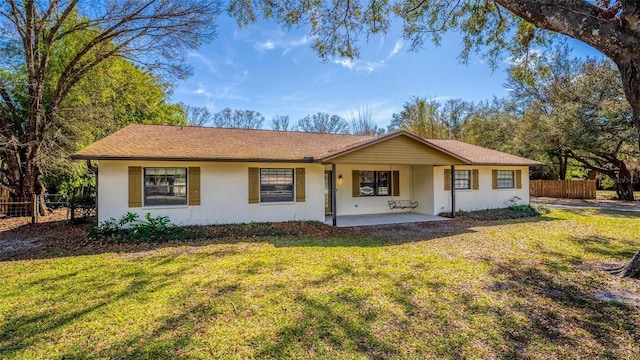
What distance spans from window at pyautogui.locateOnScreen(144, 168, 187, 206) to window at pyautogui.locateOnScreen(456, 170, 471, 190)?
11491mm

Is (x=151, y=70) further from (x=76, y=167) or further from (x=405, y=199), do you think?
(x=405, y=199)

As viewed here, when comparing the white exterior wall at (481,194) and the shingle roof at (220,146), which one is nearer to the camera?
the shingle roof at (220,146)

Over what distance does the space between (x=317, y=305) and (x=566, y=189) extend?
2547 centimetres

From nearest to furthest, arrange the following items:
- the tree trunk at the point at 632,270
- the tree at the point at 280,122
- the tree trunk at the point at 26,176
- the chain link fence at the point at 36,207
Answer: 1. the tree trunk at the point at 632,270
2. the chain link fence at the point at 36,207
3. the tree trunk at the point at 26,176
4. the tree at the point at 280,122

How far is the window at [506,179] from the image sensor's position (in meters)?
14.8

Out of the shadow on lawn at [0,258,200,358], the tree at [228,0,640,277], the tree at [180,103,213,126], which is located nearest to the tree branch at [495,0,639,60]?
the tree at [228,0,640,277]

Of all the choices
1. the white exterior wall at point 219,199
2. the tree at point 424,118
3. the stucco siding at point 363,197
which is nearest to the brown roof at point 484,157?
the stucco siding at point 363,197

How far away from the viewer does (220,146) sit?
10992mm

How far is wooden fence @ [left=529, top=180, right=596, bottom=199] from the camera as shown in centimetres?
2134

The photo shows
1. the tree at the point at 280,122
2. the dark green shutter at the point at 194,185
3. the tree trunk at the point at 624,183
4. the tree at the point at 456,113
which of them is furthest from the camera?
the tree at the point at 280,122

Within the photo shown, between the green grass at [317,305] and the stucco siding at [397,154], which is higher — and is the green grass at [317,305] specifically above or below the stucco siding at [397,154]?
below

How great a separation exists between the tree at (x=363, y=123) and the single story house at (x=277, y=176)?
1362cm

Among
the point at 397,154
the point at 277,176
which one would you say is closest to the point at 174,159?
the point at 277,176

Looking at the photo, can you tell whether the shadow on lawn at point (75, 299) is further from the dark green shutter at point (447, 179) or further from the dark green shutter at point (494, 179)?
the dark green shutter at point (494, 179)
